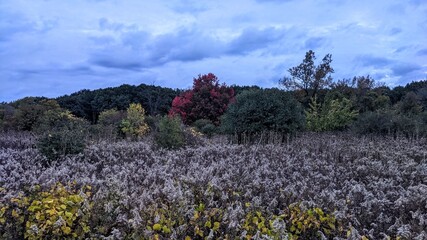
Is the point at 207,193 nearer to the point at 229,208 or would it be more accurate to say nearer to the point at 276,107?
the point at 229,208

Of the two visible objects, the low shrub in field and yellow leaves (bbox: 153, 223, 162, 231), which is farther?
the low shrub in field

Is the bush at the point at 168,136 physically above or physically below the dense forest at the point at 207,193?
above

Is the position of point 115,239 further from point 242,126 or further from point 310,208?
point 242,126

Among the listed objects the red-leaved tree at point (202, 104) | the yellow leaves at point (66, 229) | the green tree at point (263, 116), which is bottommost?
the yellow leaves at point (66, 229)

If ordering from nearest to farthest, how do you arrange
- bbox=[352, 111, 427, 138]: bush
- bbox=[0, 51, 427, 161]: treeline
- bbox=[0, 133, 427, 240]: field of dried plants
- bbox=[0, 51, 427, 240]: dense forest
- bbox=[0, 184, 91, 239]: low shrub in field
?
1. bbox=[0, 133, 427, 240]: field of dried plants
2. bbox=[0, 51, 427, 240]: dense forest
3. bbox=[0, 184, 91, 239]: low shrub in field
4. bbox=[0, 51, 427, 161]: treeline
5. bbox=[352, 111, 427, 138]: bush

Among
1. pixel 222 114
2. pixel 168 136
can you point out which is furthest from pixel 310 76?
pixel 168 136

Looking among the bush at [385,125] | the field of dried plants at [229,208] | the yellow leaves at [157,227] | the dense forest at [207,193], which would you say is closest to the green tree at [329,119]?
the bush at [385,125]

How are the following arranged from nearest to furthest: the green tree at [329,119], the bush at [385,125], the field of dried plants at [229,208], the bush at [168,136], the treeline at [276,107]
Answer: the field of dried plants at [229,208]
the bush at [168,136]
the treeline at [276,107]
the bush at [385,125]
the green tree at [329,119]

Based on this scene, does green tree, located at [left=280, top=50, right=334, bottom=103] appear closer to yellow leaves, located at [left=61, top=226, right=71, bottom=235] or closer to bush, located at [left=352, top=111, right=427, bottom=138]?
bush, located at [left=352, top=111, right=427, bottom=138]

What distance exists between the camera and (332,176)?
18.7 feet

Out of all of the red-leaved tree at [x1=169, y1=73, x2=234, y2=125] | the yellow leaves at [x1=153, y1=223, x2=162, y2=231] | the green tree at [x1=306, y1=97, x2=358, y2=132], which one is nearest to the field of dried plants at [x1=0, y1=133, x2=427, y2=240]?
the yellow leaves at [x1=153, y1=223, x2=162, y2=231]

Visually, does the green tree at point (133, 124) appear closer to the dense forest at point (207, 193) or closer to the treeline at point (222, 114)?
the treeline at point (222, 114)

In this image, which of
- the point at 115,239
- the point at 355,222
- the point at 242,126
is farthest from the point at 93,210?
the point at 242,126

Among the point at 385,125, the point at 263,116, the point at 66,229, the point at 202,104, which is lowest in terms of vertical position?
the point at 66,229
